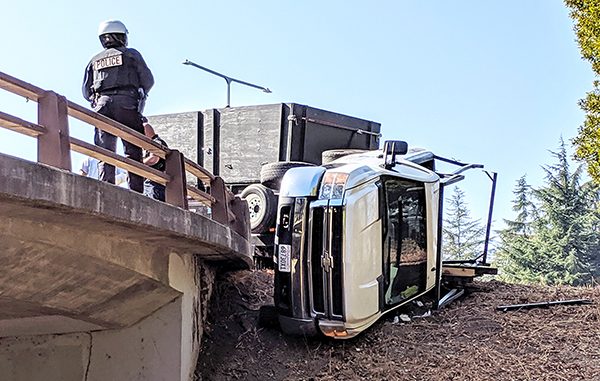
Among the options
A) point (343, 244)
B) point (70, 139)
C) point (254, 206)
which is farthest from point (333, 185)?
point (70, 139)

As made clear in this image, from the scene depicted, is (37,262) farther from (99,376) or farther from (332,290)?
(332,290)

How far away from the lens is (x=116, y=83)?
6.39 meters

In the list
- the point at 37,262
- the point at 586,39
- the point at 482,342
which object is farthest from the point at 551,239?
the point at 37,262

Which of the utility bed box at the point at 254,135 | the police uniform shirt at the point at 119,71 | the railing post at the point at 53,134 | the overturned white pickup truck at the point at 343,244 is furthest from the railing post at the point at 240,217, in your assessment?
the railing post at the point at 53,134

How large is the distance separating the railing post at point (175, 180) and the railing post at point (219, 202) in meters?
1.18

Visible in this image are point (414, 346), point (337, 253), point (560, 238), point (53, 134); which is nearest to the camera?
point (53, 134)

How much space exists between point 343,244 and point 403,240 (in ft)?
4.30

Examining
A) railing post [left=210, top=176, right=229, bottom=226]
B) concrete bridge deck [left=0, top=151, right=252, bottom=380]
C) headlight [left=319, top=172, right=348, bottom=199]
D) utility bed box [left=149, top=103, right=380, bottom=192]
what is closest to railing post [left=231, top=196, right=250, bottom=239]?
concrete bridge deck [left=0, top=151, right=252, bottom=380]

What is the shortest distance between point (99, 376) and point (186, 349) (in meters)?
1.07

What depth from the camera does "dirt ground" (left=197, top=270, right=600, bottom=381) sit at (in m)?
7.66

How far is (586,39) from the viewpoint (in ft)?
42.7

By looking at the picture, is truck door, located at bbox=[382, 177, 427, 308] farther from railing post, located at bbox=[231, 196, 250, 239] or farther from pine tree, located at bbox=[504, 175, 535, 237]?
pine tree, located at bbox=[504, 175, 535, 237]

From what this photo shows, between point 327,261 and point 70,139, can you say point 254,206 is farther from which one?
point 70,139

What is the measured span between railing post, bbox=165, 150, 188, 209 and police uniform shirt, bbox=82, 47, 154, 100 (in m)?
0.80
